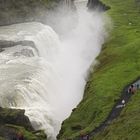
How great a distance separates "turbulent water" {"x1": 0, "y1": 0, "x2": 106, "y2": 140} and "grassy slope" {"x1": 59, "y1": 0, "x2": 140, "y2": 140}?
363 centimetres

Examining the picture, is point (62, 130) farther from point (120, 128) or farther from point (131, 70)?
point (131, 70)

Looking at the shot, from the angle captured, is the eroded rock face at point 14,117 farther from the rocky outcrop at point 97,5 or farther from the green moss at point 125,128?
the rocky outcrop at point 97,5

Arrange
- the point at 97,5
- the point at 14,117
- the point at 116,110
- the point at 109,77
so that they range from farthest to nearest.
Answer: the point at 97,5
the point at 109,77
the point at 116,110
the point at 14,117

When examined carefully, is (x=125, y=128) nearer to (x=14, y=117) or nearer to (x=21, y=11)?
(x=14, y=117)

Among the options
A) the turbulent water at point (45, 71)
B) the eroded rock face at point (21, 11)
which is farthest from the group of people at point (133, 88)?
the eroded rock face at point (21, 11)

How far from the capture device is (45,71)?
82.8m

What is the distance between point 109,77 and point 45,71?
12.3 meters

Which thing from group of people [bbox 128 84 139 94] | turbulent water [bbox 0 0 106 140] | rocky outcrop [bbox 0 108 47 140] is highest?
group of people [bbox 128 84 139 94]

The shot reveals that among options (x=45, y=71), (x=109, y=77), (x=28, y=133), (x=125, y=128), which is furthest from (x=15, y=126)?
(x=45, y=71)

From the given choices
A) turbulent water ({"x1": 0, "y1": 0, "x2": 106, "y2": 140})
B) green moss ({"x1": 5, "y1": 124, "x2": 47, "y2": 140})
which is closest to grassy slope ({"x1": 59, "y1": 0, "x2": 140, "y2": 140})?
green moss ({"x1": 5, "y1": 124, "x2": 47, "y2": 140})

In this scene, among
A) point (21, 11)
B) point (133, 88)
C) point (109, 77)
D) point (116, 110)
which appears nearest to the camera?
point (116, 110)

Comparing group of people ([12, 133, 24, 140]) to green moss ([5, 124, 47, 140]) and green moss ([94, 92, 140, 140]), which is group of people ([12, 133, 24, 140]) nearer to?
green moss ([5, 124, 47, 140])

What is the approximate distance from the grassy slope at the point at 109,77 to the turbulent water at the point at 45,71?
363cm

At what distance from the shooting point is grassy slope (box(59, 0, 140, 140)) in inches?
2436
